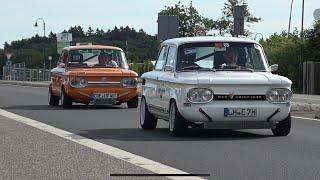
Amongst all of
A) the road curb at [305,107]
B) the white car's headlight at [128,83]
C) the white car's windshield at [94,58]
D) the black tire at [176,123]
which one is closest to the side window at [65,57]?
the white car's windshield at [94,58]

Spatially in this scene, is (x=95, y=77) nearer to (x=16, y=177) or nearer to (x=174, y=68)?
(x=174, y=68)

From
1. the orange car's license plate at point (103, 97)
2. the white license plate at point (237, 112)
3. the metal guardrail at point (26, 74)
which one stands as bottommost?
the metal guardrail at point (26, 74)

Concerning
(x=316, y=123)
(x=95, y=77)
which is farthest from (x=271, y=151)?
(x=95, y=77)

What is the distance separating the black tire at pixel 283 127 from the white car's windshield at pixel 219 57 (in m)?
1.12

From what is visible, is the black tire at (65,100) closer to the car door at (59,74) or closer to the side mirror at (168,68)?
the car door at (59,74)

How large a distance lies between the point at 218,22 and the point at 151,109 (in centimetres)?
6189

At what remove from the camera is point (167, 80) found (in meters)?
14.2

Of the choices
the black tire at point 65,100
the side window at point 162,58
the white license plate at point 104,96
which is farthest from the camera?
the black tire at point 65,100

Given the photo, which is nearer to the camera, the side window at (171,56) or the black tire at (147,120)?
the side window at (171,56)

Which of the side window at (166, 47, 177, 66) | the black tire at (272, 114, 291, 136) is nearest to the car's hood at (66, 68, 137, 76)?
the side window at (166, 47, 177, 66)

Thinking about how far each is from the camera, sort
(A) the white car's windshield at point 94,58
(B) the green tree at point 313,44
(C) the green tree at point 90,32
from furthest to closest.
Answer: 1. (C) the green tree at point 90,32
2. (B) the green tree at point 313,44
3. (A) the white car's windshield at point 94,58

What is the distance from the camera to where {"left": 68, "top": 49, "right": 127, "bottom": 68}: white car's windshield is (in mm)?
23562

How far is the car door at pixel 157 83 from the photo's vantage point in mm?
14834

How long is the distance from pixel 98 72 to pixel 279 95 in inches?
388
